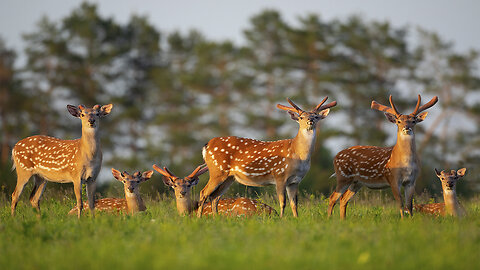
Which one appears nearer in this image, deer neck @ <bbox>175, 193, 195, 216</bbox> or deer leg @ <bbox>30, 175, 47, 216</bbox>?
deer neck @ <bbox>175, 193, 195, 216</bbox>

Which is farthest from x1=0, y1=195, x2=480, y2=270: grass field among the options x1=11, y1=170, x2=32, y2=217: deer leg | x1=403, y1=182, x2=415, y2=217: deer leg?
x1=11, y1=170, x2=32, y2=217: deer leg

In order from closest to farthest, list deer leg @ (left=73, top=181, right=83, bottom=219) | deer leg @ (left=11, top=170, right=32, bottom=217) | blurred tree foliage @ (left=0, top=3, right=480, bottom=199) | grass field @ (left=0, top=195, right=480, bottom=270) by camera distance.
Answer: grass field @ (left=0, top=195, right=480, bottom=270) → deer leg @ (left=73, top=181, right=83, bottom=219) → deer leg @ (left=11, top=170, right=32, bottom=217) → blurred tree foliage @ (left=0, top=3, right=480, bottom=199)

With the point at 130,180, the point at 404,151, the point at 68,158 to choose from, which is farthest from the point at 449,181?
the point at 68,158

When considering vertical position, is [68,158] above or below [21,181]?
above

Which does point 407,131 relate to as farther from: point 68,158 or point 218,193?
point 68,158

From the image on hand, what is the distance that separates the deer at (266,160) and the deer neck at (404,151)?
129cm

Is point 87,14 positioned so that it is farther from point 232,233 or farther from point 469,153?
point 232,233

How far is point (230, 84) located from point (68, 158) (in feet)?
76.8

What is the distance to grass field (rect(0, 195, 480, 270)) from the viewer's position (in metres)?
5.46

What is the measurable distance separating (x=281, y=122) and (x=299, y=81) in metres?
2.88

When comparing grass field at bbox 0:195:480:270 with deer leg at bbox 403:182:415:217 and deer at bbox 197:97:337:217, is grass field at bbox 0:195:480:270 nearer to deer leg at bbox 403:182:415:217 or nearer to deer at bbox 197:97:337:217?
deer leg at bbox 403:182:415:217

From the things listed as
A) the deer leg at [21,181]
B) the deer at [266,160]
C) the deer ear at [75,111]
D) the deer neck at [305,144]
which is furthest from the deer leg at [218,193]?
the deer leg at [21,181]

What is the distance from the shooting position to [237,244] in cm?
636

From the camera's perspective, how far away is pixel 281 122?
30.2 m
